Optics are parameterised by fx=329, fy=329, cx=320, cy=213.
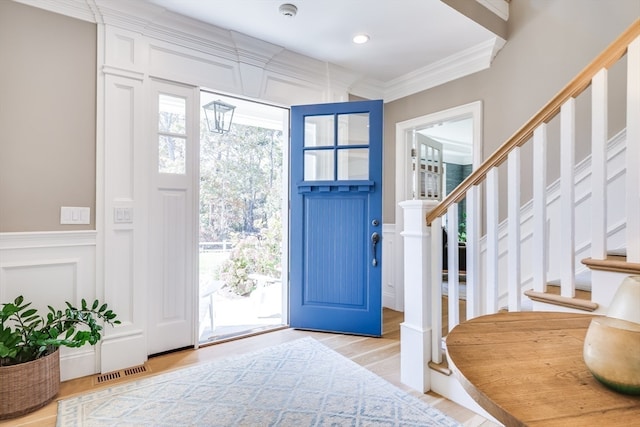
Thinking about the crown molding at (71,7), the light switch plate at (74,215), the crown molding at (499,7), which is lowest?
the light switch plate at (74,215)

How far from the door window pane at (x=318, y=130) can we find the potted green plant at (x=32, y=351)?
209 cm

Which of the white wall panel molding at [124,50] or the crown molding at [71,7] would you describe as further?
the white wall panel molding at [124,50]

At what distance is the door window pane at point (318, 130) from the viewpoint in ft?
10.2

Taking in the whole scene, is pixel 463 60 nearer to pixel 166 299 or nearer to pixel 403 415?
pixel 403 415

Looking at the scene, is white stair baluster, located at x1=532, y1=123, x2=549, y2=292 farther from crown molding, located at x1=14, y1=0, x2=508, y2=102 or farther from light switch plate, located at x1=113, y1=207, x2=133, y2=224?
light switch plate, located at x1=113, y1=207, x2=133, y2=224

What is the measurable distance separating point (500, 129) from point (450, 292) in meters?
1.65

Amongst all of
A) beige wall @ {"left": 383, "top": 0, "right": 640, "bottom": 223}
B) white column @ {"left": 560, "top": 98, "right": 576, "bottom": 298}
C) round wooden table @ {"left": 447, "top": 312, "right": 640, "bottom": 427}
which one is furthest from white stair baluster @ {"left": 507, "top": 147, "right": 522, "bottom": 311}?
beige wall @ {"left": 383, "top": 0, "right": 640, "bottom": 223}

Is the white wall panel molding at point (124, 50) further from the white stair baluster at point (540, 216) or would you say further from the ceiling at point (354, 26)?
the white stair baluster at point (540, 216)

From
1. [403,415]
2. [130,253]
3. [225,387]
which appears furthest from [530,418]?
[130,253]

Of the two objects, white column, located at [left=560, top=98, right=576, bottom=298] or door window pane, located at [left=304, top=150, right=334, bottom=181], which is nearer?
white column, located at [left=560, top=98, right=576, bottom=298]

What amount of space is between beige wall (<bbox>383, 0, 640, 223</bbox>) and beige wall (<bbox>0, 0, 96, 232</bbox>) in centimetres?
300

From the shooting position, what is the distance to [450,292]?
1944mm

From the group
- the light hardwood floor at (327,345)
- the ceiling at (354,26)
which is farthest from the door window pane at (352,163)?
the light hardwood floor at (327,345)

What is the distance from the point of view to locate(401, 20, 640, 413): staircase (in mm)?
1304
